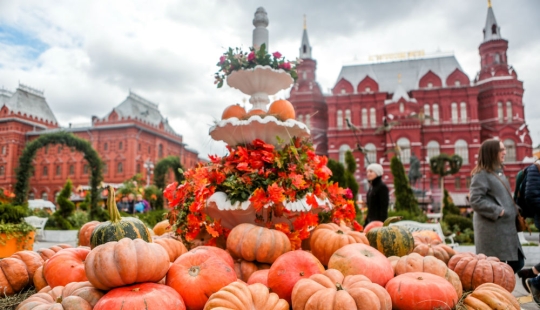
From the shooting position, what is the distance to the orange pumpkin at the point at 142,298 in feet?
6.78

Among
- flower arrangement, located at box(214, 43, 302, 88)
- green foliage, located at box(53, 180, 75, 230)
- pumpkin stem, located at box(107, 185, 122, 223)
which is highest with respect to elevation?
flower arrangement, located at box(214, 43, 302, 88)

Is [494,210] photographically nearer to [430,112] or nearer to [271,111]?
[271,111]

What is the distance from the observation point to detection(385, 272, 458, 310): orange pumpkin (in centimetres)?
234

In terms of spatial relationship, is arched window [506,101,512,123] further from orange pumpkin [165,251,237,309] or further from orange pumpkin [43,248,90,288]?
orange pumpkin [43,248,90,288]

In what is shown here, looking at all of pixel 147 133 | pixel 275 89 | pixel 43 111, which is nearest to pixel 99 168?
pixel 275 89

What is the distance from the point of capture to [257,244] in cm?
312

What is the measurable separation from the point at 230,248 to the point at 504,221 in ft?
10.6

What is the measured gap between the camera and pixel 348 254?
2846mm

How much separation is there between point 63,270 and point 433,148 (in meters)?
41.1

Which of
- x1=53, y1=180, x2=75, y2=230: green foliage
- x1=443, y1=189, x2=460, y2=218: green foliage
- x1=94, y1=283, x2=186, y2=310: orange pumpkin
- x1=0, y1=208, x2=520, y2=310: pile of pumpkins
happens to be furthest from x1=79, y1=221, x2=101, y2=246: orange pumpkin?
x1=443, y1=189, x2=460, y2=218: green foliage

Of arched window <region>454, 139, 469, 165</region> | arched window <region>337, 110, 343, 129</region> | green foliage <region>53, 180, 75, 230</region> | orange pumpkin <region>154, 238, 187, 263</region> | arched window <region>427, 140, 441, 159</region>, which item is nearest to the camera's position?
orange pumpkin <region>154, 238, 187, 263</region>

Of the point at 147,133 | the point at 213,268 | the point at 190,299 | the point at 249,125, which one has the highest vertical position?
the point at 147,133

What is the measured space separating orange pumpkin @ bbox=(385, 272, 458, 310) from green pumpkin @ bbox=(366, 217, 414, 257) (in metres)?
1.01

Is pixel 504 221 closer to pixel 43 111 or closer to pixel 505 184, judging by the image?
pixel 505 184
